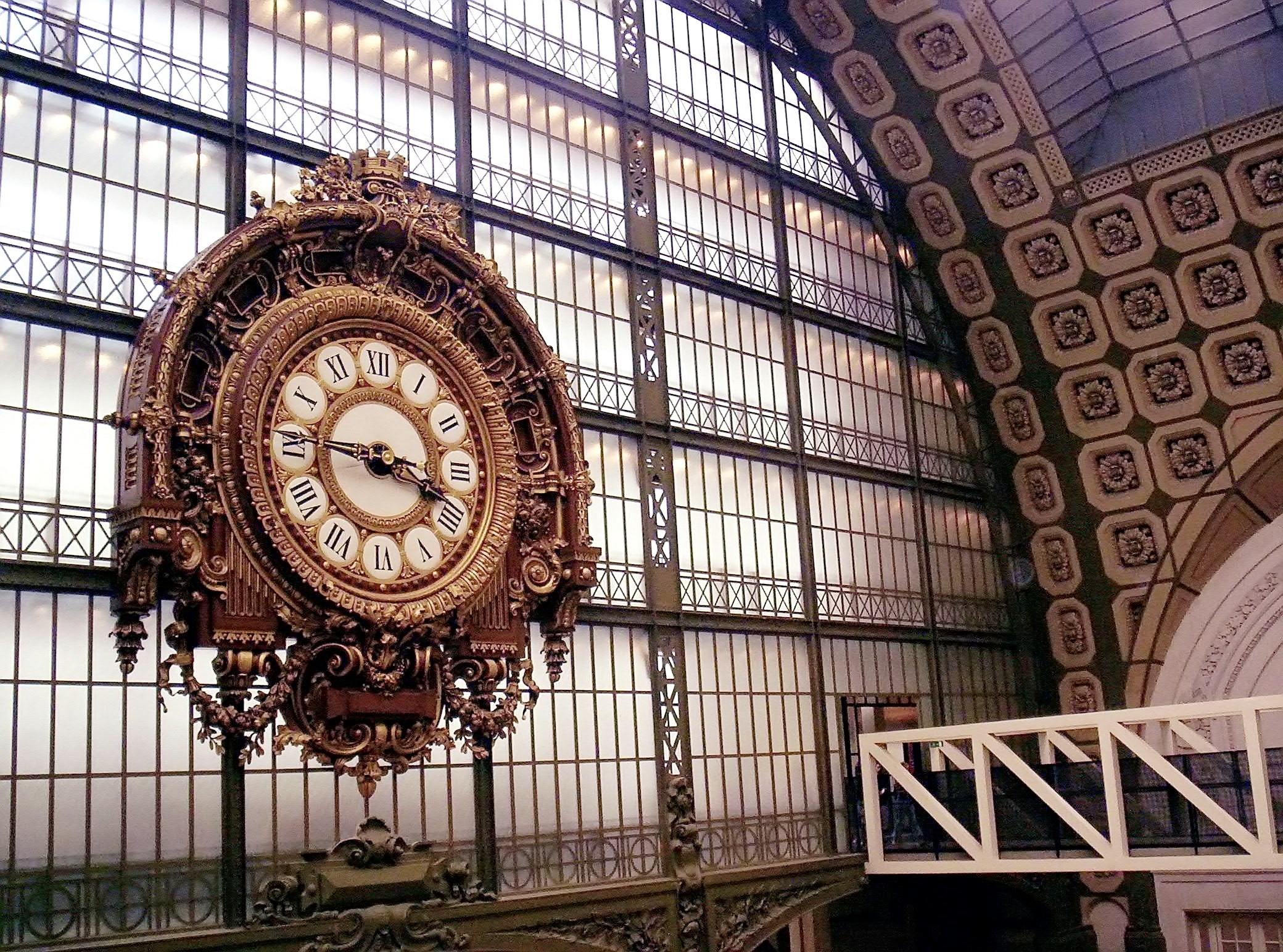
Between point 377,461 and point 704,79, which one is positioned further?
point 704,79

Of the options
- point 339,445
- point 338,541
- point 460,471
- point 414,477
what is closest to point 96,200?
point 339,445

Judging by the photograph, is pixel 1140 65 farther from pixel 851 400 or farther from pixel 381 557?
pixel 381 557

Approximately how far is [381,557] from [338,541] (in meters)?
0.63

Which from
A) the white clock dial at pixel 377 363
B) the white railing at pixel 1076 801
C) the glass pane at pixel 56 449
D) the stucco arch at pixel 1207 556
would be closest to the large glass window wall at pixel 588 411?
the glass pane at pixel 56 449

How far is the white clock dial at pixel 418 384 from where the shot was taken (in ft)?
62.3

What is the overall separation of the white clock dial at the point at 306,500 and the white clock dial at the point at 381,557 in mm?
683

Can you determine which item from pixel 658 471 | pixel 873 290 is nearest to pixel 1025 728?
pixel 658 471

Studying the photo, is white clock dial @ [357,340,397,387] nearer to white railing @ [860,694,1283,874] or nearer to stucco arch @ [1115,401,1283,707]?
white railing @ [860,694,1283,874]

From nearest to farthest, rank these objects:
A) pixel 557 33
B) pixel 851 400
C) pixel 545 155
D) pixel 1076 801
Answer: pixel 1076 801 → pixel 545 155 → pixel 557 33 → pixel 851 400

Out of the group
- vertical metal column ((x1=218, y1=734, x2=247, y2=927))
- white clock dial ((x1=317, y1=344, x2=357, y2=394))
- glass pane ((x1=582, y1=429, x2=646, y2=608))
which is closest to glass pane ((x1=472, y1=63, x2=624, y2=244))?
glass pane ((x1=582, y1=429, x2=646, y2=608))

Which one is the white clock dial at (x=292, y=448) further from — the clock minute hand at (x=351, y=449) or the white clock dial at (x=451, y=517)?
the white clock dial at (x=451, y=517)

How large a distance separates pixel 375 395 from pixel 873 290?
13.1 meters

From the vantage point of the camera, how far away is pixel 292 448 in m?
17.7

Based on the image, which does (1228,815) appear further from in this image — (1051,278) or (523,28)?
(523,28)
